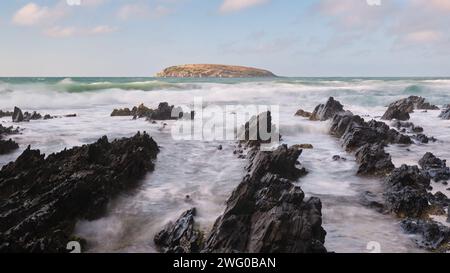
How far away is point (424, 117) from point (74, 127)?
29.1 m

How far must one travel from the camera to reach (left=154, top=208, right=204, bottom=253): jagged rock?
1028 cm

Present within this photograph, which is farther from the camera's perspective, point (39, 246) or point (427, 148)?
point (427, 148)

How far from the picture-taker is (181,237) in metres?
10.9

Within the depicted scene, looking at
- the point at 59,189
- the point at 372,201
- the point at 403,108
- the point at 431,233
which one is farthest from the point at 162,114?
the point at 431,233

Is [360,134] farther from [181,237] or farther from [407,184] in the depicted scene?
[181,237]

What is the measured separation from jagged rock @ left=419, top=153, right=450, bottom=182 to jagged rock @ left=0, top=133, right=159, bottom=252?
11705 mm

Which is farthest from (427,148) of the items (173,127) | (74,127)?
(74,127)

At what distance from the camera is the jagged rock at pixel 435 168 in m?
16.7

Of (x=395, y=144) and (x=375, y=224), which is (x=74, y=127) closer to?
(x=395, y=144)

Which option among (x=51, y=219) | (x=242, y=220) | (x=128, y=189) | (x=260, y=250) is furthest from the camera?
(x=128, y=189)

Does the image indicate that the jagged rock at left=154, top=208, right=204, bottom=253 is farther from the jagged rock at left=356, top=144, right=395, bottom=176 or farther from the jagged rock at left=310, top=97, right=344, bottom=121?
the jagged rock at left=310, top=97, right=344, bottom=121

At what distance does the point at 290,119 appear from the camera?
1405 inches

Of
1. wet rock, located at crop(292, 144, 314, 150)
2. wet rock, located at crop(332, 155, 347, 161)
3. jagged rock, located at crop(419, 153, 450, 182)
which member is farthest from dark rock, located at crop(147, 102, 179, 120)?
jagged rock, located at crop(419, 153, 450, 182)
